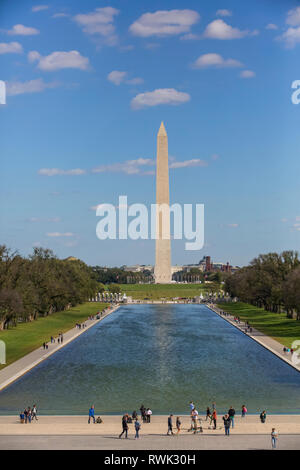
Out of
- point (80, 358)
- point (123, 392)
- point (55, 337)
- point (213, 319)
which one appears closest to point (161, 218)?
point (213, 319)

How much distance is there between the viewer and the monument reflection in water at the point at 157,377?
100ft

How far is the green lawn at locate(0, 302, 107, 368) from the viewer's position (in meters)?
47.4

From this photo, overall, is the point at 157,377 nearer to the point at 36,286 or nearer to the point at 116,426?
the point at 116,426

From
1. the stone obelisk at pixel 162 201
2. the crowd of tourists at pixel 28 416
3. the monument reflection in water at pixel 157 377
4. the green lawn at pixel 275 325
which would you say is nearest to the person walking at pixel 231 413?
the monument reflection in water at pixel 157 377

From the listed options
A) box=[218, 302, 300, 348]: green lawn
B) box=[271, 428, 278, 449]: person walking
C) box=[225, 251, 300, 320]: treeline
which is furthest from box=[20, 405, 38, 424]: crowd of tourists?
box=[225, 251, 300, 320]: treeline

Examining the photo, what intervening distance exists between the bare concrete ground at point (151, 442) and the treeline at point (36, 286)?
3466cm

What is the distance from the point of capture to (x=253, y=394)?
107 ft

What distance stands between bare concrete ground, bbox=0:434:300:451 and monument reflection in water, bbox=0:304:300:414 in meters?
5.24

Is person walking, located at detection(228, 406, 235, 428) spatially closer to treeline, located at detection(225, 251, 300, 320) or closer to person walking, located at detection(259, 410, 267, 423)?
person walking, located at detection(259, 410, 267, 423)

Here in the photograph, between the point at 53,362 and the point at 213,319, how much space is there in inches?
1544

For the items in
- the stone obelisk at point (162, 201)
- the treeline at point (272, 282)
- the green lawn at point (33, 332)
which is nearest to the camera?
the green lawn at point (33, 332)

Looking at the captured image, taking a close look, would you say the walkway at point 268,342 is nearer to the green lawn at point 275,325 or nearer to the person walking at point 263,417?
the green lawn at point 275,325
